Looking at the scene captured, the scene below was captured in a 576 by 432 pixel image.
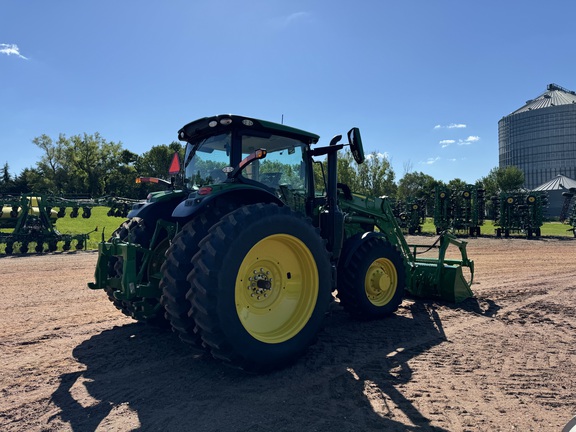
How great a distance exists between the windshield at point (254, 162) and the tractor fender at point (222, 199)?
1.33ft

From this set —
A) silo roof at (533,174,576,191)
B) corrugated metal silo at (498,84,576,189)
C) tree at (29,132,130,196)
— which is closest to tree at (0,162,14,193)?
tree at (29,132,130,196)

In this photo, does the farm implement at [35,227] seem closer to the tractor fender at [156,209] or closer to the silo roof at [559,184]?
the tractor fender at [156,209]

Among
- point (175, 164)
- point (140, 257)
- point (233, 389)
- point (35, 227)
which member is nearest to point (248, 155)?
point (175, 164)

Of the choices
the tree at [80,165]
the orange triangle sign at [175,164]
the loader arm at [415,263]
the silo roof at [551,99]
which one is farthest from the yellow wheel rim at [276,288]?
the silo roof at [551,99]

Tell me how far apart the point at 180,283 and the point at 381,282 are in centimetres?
332

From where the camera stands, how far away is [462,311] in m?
6.38

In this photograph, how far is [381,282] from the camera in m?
5.93

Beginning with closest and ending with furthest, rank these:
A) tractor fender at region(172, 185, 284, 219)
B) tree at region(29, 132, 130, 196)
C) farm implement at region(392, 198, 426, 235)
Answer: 1. tractor fender at region(172, 185, 284, 219)
2. farm implement at region(392, 198, 426, 235)
3. tree at region(29, 132, 130, 196)

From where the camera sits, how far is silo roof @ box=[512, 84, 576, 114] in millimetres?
86188

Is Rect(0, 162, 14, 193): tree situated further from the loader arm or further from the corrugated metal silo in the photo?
the corrugated metal silo

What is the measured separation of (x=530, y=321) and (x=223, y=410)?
482 centimetres

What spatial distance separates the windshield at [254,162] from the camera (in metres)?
4.84

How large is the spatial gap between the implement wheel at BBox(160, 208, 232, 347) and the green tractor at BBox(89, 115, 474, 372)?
10mm

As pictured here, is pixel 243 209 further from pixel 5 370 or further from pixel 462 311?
pixel 462 311
